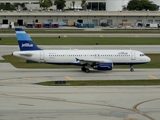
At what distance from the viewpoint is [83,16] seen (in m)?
171

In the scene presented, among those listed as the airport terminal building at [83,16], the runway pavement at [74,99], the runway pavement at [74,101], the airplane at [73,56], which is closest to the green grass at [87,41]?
the airplane at [73,56]

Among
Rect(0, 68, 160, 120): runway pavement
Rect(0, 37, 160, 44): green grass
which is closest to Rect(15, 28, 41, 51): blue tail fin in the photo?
Rect(0, 68, 160, 120): runway pavement

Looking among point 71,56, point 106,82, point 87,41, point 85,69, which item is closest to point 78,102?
point 106,82

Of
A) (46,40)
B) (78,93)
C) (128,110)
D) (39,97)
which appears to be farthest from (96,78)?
(46,40)

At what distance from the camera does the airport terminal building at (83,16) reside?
166750 millimetres

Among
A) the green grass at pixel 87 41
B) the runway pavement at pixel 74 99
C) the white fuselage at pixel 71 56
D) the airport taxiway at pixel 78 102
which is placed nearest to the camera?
the airport taxiway at pixel 78 102

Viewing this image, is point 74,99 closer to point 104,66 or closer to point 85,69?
point 104,66

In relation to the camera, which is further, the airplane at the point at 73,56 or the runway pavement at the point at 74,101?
the airplane at the point at 73,56

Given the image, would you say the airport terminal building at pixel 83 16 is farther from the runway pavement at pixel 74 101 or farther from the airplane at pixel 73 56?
the runway pavement at pixel 74 101

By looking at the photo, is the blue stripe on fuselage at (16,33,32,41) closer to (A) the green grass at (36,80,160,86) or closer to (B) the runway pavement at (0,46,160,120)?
(B) the runway pavement at (0,46,160,120)

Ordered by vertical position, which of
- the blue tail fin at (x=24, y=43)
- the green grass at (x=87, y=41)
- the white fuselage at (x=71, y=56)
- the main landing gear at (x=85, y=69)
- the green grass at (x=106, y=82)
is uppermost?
the blue tail fin at (x=24, y=43)

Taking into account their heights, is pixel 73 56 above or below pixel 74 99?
above

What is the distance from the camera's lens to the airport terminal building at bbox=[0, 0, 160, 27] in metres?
167

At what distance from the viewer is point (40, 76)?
54.2 meters
